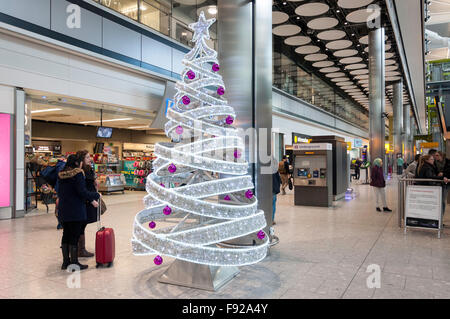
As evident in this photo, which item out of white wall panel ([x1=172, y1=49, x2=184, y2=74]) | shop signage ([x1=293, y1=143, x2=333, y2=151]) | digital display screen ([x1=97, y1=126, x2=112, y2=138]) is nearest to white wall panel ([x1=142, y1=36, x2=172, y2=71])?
white wall panel ([x1=172, y1=49, x2=184, y2=74])

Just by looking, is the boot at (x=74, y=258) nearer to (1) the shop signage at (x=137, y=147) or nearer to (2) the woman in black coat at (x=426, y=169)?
(2) the woman in black coat at (x=426, y=169)

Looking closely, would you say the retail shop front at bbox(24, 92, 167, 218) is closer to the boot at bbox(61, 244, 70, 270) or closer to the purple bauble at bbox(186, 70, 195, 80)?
the boot at bbox(61, 244, 70, 270)

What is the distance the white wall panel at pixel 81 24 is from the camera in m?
9.55

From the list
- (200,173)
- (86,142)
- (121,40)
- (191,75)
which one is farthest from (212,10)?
(200,173)

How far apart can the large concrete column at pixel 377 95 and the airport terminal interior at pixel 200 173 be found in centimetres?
6

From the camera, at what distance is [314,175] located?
1072 cm

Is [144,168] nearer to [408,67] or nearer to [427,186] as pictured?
Answer: [427,186]

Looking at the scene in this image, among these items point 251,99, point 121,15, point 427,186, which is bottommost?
point 427,186

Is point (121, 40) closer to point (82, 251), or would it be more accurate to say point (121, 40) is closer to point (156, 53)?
point (156, 53)

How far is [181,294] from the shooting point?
11.8ft

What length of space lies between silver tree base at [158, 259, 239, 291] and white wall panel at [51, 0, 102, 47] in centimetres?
847

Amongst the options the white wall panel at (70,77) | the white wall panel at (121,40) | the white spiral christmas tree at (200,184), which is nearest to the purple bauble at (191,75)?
the white spiral christmas tree at (200,184)
